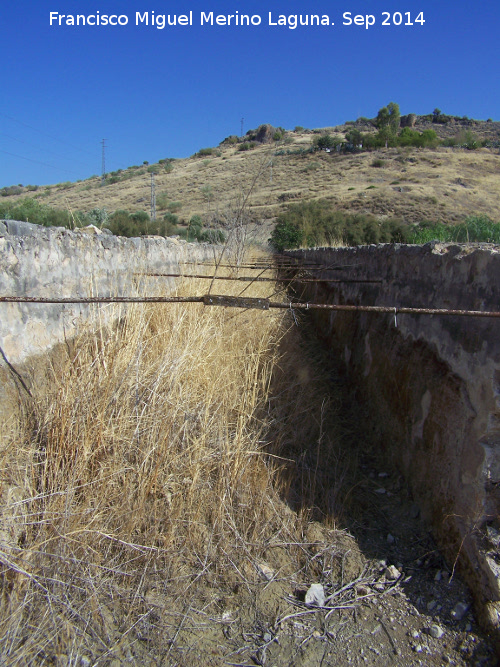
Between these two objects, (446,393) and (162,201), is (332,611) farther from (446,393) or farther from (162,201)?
(162,201)

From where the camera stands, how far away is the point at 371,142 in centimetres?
4525

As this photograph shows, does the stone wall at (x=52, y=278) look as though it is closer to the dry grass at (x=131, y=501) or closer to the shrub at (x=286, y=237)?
the dry grass at (x=131, y=501)

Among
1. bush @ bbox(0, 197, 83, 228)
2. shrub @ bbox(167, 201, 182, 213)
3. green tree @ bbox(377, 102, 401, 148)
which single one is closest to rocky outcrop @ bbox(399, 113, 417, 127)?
green tree @ bbox(377, 102, 401, 148)

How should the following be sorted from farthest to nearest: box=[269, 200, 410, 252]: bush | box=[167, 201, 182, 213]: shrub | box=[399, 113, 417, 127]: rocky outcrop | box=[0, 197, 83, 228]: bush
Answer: box=[399, 113, 417, 127]: rocky outcrop
box=[167, 201, 182, 213]: shrub
box=[269, 200, 410, 252]: bush
box=[0, 197, 83, 228]: bush

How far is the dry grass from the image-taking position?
2102mm

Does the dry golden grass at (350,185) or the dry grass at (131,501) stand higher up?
the dry golden grass at (350,185)

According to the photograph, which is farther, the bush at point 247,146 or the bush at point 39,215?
the bush at point 247,146

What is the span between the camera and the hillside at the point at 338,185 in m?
28.0

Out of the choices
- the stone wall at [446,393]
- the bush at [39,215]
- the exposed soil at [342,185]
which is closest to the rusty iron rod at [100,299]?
the stone wall at [446,393]

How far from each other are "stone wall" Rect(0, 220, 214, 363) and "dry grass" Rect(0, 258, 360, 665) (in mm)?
299

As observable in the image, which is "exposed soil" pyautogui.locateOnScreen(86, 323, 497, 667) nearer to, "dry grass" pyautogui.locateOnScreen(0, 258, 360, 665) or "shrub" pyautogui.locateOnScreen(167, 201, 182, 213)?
"dry grass" pyautogui.locateOnScreen(0, 258, 360, 665)

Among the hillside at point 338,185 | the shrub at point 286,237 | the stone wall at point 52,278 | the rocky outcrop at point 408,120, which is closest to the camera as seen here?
the stone wall at point 52,278

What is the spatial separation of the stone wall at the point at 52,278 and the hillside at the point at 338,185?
1794cm

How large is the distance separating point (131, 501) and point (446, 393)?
6.33 feet
